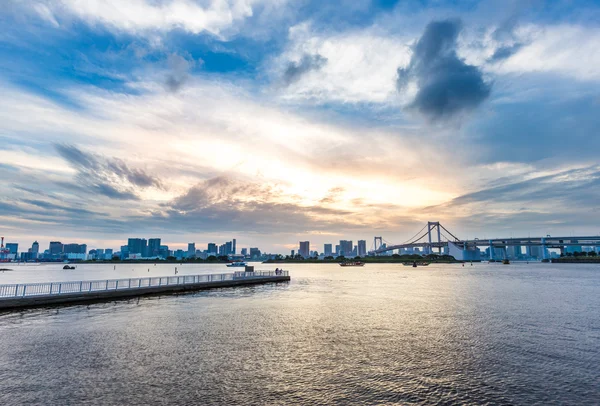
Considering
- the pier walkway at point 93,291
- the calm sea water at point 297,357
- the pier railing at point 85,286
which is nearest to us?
the calm sea water at point 297,357

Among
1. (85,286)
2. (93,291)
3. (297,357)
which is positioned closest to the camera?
(297,357)

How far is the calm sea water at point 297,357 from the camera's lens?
15.0 meters

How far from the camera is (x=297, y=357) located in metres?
20.6

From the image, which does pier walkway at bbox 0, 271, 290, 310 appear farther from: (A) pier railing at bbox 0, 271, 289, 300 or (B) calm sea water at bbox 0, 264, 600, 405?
(B) calm sea water at bbox 0, 264, 600, 405

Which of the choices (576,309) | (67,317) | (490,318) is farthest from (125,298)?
(576,309)

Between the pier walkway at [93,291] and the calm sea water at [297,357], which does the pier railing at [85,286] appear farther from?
the calm sea water at [297,357]

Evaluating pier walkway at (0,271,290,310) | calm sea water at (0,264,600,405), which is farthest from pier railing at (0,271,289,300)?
calm sea water at (0,264,600,405)

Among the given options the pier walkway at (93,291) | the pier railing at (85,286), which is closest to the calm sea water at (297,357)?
the pier walkway at (93,291)

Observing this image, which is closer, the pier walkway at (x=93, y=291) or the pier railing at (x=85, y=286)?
the pier walkway at (x=93, y=291)

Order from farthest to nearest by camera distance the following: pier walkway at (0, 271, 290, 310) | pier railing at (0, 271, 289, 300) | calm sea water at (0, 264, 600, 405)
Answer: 1. pier railing at (0, 271, 289, 300)
2. pier walkway at (0, 271, 290, 310)
3. calm sea water at (0, 264, 600, 405)

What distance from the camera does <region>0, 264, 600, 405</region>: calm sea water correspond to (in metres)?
15.0

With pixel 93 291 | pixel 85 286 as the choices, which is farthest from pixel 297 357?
pixel 85 286

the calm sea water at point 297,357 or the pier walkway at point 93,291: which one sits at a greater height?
the pier walkway at point 93,291

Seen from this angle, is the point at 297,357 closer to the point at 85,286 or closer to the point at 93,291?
the point at 93,291
